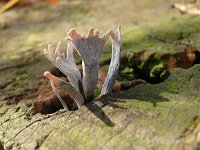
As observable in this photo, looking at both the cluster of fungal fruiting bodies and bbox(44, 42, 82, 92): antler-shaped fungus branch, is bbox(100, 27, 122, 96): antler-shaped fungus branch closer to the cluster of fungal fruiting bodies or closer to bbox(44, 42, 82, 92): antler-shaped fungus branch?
the cluster of fungal fruiting bodies

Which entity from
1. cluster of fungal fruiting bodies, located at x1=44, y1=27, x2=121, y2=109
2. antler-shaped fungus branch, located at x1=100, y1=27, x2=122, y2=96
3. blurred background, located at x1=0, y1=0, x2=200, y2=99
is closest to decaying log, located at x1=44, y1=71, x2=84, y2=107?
cluster of fungal fruiting bodies, located at x1=44, y1=27, x2=121, y2=109

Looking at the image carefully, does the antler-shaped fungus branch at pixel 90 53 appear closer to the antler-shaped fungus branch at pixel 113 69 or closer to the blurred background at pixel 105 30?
the antler-shaped fungus branch at pixel 113 69

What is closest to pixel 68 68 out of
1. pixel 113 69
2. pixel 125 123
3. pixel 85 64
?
pixel 85 64

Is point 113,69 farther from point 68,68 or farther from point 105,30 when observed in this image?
point 105,30

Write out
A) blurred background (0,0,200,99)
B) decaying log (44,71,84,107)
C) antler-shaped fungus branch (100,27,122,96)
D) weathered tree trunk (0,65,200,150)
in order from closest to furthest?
weathered tree trunk (0,65,200,150)
decaying log (44,71,84,107)
antler-shaped fungus branch (100,27,122,96)
blurred background (0,0,200,99)

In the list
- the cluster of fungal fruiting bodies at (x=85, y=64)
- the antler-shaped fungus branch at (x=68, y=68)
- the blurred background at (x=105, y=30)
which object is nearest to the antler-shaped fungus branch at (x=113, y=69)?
the cluster of fungal fruiting bodies at (x=85, y=64)

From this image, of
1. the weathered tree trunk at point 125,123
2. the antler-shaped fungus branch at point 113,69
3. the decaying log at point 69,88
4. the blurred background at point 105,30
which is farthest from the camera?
the blurred background at point 105,30

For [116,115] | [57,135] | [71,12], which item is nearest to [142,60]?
[116,115]
